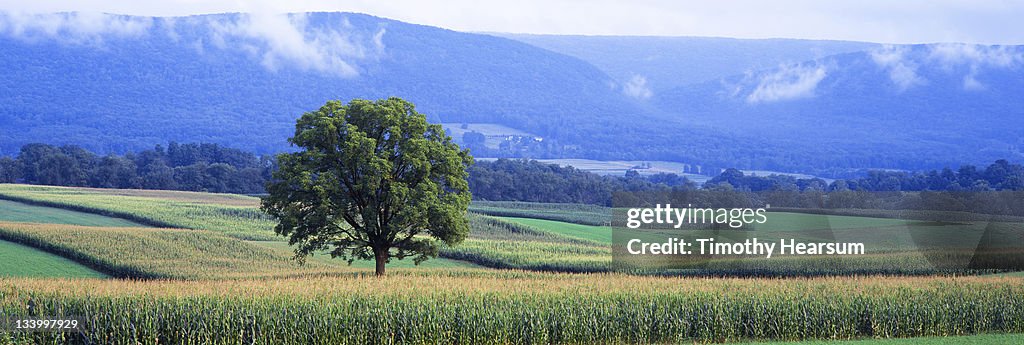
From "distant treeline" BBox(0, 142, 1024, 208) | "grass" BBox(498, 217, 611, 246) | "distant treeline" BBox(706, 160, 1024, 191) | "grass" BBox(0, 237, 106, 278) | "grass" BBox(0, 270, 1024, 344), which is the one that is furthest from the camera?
"distant treeline" BBox(706, 160, 1024, 191)

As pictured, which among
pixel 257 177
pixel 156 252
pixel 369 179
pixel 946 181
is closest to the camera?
pixel 369 179

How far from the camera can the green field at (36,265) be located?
40625mm

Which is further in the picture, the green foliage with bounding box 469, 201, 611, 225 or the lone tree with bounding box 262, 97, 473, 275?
the green foliage with bounding box 469, 201, 611, 225

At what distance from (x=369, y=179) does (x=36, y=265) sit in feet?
54.1

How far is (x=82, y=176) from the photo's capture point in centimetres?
13062

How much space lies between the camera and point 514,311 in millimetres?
24297

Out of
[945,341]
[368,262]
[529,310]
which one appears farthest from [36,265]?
[945,341]

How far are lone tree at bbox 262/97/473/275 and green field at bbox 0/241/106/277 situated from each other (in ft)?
34.1

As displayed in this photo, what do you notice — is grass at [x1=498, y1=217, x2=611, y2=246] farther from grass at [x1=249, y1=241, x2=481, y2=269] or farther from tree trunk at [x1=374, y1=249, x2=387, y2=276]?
tree trunk at [x1=374, y1=249, x2=387, y2=276]

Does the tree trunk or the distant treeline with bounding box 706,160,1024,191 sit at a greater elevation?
the distant treeline with bounding box 706,160,1024,191

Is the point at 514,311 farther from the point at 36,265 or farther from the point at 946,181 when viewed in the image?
the point at 946,181

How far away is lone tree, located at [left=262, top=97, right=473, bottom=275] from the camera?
3509cm

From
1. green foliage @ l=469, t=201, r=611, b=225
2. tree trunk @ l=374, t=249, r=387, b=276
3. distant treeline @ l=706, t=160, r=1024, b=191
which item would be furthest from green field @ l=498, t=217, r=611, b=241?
distant treeline @ l=706, t=160, r=1024, b=191

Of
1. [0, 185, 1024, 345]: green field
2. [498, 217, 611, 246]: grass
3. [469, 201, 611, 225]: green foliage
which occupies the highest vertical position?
[469, 201, 611, 225]: green foliage
